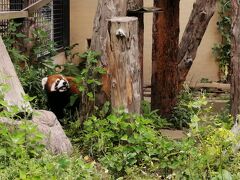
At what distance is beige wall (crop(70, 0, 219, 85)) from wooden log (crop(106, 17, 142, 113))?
5865 mm

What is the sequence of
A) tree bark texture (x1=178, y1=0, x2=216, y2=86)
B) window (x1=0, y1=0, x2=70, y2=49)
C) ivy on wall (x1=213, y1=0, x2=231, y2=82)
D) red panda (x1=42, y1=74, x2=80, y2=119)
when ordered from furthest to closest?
ivy on wall (x1=213, y1=0, x2=231, y2=82) → window (x1=0, y1=0, x2=70, y2=49) → tree bark texture (x1=178, y1=0, x2=216, y2=86) → red panda (x1=42, y1=74, x2=80, y2=119)

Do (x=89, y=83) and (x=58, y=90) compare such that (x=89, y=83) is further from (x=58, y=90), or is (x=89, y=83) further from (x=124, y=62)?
(x=58, y=90)

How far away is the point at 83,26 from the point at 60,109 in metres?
4.91

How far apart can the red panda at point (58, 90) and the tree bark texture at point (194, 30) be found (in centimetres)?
170

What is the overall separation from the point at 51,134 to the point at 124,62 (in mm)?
1057

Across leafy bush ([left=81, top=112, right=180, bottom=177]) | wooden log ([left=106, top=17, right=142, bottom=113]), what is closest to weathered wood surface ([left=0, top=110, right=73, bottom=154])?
leafy bush ([left=81, top=112, right=180, bottom=177])

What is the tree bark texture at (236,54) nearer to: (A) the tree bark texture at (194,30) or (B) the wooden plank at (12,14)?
(A) the tree bark texture at (194,30)

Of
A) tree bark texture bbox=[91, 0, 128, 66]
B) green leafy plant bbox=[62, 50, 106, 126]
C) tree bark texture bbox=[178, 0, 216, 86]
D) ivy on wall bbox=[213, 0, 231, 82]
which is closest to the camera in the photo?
green leafy plant bbox=[62, 50, 106, 126]

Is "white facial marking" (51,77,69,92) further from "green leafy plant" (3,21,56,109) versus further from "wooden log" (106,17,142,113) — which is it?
"wooden log" (106,17,142,113)

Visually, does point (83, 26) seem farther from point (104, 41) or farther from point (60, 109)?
point (104, 41)

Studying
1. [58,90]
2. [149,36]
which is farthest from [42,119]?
[149,36]

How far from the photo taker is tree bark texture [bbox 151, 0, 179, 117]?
25.5ft

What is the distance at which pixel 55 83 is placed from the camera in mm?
7520

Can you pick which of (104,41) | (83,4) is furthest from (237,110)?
(83,4)
